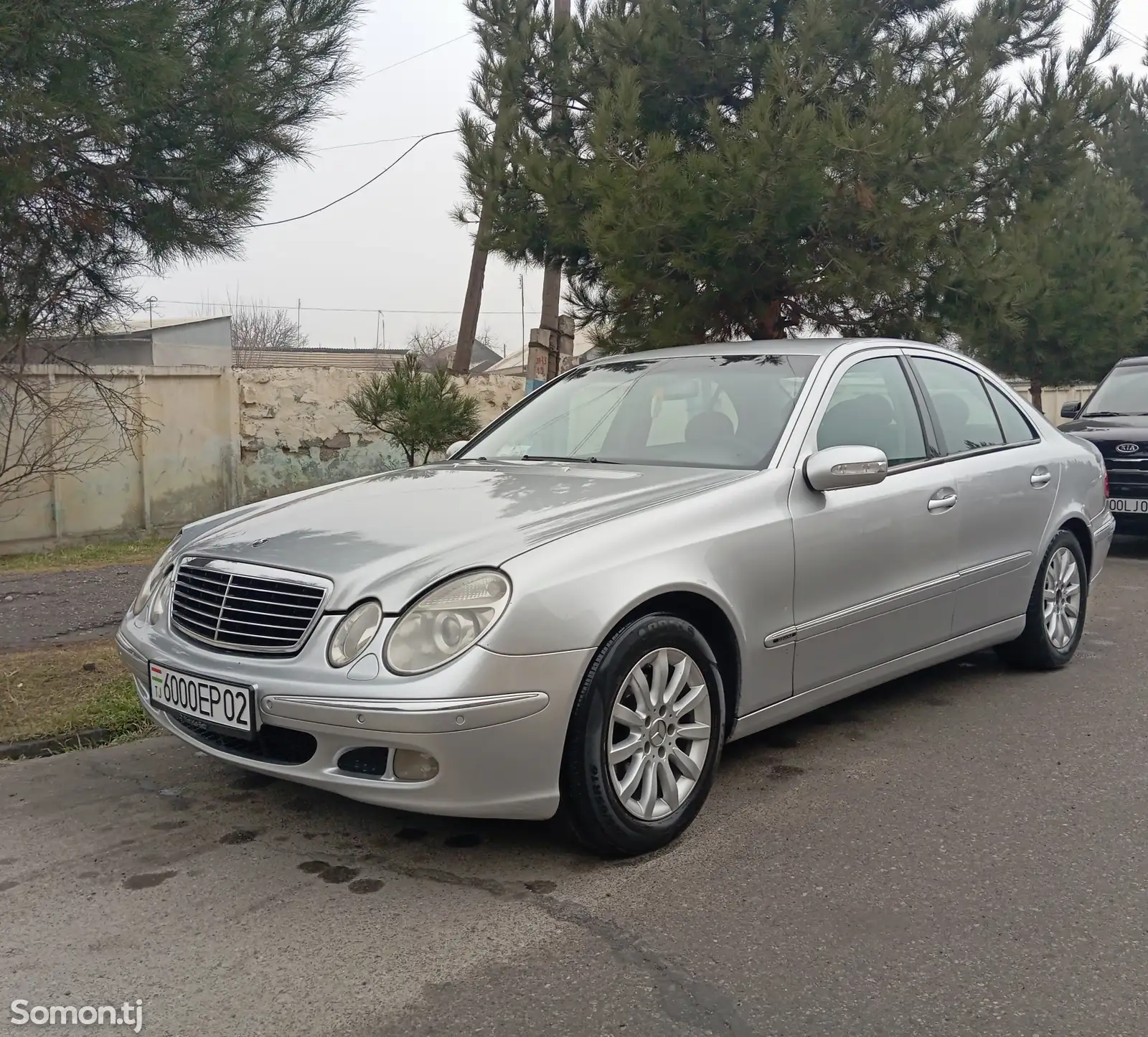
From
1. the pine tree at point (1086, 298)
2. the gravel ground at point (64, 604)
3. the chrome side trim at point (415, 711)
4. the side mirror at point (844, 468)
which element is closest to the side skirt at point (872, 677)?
the side mirror at point (844, 468)

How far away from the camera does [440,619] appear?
10.2ft

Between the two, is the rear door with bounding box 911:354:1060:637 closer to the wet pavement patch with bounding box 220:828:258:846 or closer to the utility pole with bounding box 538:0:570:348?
the wet pavement patch with bounding box 220:828:258:846

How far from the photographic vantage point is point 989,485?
4.96 m

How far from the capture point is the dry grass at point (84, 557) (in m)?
8.90

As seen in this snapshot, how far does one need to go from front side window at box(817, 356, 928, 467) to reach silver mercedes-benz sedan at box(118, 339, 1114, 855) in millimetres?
13

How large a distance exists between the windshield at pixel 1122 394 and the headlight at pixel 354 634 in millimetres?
8892

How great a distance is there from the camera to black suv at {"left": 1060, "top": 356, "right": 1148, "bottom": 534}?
9.34 m

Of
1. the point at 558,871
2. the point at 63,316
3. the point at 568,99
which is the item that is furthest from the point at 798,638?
the point at 568,99

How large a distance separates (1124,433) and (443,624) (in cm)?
803

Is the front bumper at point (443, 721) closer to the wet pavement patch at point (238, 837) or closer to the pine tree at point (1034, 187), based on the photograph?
the wet pavement patch at point (238, 837)

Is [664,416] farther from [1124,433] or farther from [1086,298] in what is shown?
[1086,298]

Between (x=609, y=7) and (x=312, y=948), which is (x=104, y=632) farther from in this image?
(x=609, y=7)

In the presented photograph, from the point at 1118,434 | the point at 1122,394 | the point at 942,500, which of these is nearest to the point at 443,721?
the point at 942,500

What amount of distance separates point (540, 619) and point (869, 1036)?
50.1 inches
